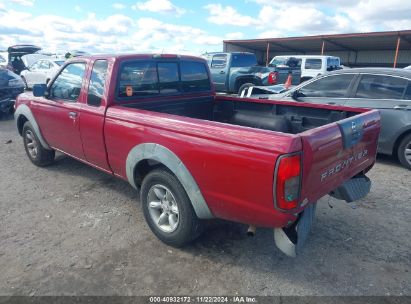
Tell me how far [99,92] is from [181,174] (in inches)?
61.9

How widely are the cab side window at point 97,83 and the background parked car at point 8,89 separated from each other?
676 cm

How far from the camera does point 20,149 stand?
21.3ft

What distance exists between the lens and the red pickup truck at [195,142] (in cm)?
228

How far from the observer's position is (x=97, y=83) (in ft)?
12.2

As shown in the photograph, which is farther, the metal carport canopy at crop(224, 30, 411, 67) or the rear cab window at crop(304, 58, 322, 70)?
the metal carport canopy at crop(224, 30, 411, 67)

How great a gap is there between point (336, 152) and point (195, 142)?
1109 mm

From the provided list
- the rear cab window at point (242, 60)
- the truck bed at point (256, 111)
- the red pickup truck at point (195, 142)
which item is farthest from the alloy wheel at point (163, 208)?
the rear cab window at point (242, 60)

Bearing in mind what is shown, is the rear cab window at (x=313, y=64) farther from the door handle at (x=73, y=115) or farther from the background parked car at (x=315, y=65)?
the door handle at (x=73, y=115)

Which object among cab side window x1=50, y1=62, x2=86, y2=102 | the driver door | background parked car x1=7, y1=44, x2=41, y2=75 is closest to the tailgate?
the driver door

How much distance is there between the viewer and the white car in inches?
578

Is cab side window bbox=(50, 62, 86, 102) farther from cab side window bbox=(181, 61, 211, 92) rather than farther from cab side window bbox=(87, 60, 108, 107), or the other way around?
cab side window bbox=(181, 61, 211, 92)

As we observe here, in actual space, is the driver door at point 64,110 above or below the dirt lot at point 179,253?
above

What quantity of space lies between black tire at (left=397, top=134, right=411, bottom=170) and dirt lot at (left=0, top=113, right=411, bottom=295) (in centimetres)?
113

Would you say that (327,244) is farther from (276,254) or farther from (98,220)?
(98,220)
